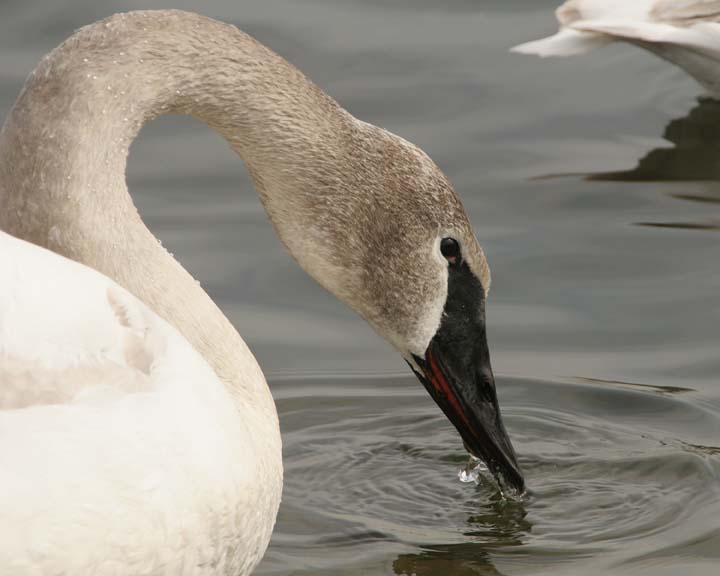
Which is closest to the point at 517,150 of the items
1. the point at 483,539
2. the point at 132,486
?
the point at 483,539

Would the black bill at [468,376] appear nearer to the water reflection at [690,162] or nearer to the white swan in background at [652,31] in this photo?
the water reflection at [690,162]

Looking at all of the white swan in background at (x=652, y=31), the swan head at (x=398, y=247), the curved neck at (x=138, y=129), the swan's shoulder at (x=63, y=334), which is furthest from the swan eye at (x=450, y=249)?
the white swan in background at (x=652, y=31)

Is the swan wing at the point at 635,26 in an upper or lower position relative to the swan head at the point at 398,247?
upper

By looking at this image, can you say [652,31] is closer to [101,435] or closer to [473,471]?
[473,471]

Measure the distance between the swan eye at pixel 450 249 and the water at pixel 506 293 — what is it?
75 centimetres

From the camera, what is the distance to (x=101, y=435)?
336 cm

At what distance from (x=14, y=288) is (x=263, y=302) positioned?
9.49 feet

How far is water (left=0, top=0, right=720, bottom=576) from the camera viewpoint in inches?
183

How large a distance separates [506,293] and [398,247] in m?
2.07

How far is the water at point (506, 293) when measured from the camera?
4.64 m

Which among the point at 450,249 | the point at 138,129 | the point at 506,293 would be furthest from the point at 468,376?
the point at 506,293

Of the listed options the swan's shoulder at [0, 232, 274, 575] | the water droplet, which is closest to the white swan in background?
the water droplet

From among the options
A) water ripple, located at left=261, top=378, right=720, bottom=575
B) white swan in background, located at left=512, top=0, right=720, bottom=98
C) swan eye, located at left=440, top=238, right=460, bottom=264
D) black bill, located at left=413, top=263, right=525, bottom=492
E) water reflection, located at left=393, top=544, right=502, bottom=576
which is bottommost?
water reflection, located at left=393, top=544, right=502, bottom=576

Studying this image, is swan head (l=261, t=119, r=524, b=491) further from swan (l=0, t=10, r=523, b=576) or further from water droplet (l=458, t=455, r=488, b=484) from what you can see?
water droplet (l=458, t=455, r=488, b=484)
